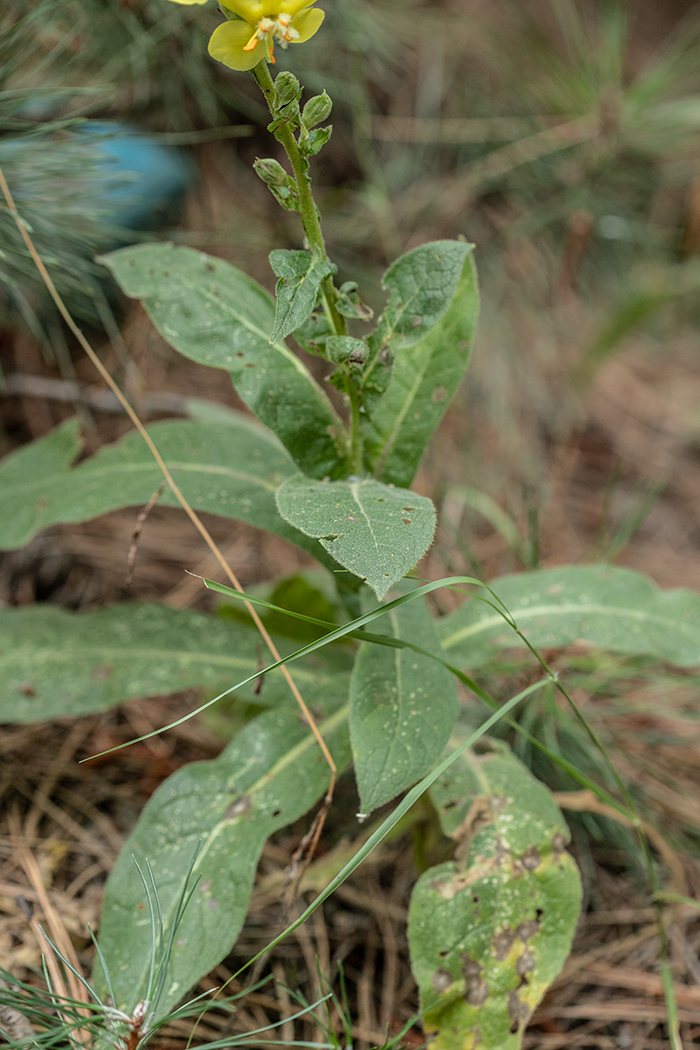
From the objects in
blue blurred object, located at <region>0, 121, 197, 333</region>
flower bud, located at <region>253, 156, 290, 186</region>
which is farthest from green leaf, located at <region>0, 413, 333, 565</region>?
flower bud, located at <region>253, 156, 290, 186</region>

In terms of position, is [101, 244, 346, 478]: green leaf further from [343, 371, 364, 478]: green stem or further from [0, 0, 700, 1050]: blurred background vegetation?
[0, 0, 700, 1050]: blurred background vegetation

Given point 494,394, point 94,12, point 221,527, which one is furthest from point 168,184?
point 494,394

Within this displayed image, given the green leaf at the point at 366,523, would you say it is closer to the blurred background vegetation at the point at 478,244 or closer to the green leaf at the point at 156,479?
the green leaf at the point at 156,479

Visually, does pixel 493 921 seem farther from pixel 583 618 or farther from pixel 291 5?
pixel 291 5

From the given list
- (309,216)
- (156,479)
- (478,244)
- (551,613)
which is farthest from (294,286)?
(478,244)

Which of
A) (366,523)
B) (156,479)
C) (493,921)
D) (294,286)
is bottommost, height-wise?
(493,921)

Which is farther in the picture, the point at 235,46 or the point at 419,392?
the point at 419,392

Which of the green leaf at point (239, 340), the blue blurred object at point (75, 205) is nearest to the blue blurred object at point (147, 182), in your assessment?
the blue blurred object at point (75, 205)
